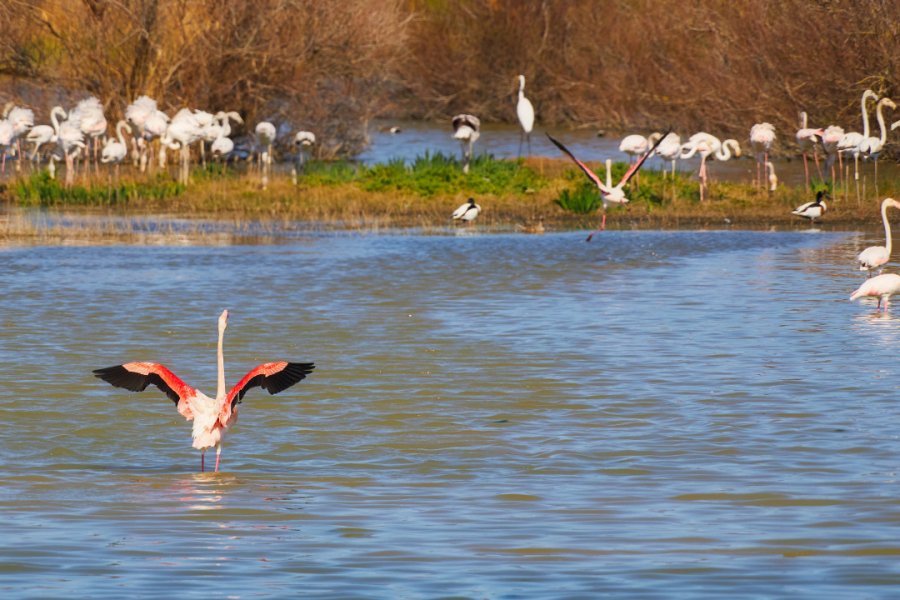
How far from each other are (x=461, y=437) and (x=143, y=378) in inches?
74.1

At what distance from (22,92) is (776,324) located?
73.7ft

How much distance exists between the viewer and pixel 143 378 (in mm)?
8312

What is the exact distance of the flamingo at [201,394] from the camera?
26.3 ft

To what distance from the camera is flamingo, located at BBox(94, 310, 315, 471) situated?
802cm

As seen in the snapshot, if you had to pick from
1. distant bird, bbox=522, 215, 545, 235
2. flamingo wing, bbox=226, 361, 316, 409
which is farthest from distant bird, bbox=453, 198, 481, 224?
flamingo wing, bbox=226, 361, 316, 409

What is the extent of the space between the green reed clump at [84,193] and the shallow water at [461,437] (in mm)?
→ 7757

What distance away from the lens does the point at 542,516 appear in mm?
7262

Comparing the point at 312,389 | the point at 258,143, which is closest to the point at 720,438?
the point at 312,389

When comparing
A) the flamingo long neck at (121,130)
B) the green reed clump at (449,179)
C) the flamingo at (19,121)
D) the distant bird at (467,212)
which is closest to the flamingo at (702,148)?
the green reed clump at (449,179)

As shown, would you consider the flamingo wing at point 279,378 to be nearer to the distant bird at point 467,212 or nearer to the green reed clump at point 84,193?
the distant bird at point 467,212

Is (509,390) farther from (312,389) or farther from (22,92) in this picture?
(22,92)

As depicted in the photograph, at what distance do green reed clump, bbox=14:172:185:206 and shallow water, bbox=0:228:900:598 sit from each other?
7.76 metres

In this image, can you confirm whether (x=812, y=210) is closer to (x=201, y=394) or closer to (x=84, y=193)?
(x=84, y=193)

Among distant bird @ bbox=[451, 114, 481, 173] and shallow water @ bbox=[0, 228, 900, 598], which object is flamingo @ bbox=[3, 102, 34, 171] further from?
shallow water @ bbox=[0, 228, 900, 598]
